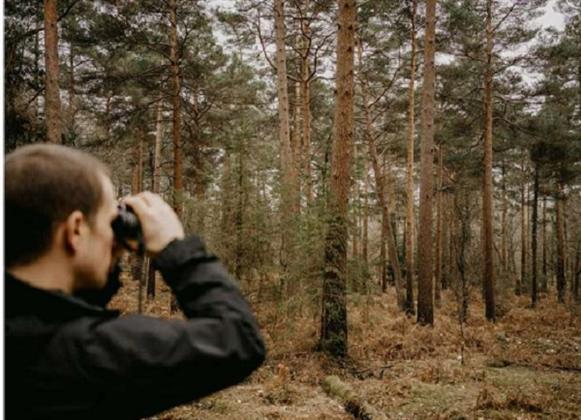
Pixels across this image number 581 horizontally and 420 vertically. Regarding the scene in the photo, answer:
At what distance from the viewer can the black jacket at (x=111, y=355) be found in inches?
38.9

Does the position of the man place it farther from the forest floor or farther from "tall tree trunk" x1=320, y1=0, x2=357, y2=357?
"tall tree trunk" x1=320, y1=0, x2=357, y2=357

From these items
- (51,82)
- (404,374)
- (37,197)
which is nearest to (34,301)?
(37,197)

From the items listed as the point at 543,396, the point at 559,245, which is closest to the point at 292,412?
the point at 543,396

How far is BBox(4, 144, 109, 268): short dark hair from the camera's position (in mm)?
1057

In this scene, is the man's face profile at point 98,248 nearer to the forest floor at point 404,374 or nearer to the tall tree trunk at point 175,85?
the forest floor at point 404,374

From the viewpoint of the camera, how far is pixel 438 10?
1731cm

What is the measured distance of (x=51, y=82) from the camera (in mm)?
9727

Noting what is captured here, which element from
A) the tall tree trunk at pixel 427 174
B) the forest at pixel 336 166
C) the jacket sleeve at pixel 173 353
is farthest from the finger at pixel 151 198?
the tall tree trunk at pixel 427 174

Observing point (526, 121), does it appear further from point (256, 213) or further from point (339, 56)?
point (256, 213)

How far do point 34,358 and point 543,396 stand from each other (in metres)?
8.96

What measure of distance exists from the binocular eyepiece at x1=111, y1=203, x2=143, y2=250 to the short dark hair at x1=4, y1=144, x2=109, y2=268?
0.33 ft

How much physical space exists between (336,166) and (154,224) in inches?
336

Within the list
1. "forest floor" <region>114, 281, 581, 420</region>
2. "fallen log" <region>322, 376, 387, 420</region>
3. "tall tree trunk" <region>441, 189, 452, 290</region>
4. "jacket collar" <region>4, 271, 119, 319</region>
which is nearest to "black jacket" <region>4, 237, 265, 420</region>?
"jacket collar" <region>4, 271, 119, 319</region>

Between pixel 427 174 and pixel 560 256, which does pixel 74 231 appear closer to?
pixel 427 174
